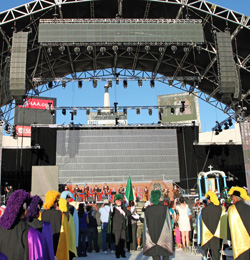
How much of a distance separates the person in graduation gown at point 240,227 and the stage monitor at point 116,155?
1931 centimetres

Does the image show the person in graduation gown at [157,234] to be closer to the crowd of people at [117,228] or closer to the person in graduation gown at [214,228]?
the crowd of people at [117,228]

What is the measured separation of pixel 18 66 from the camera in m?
13.8

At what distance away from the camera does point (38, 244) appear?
2.66 m

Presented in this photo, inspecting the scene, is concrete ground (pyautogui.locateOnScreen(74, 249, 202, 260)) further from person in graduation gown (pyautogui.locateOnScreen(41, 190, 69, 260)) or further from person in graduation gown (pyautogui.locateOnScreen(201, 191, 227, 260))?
person in graduation gown (pyautogui.locateOnScreen(41, 190, 69, 260))

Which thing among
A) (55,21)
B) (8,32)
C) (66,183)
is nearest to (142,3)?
(55,21)

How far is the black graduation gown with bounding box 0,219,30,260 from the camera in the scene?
248cm

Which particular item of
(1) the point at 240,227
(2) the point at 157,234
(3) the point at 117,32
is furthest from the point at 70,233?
(3) the point at 117,32

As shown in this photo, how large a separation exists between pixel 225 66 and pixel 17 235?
1368cm

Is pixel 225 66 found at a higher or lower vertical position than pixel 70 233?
higher

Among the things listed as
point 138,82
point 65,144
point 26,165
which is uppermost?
point 138,82

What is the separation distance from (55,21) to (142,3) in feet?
16.1

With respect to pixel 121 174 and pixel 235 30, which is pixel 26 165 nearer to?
pixel 121 174

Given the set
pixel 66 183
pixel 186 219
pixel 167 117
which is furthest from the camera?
pixel 167 117

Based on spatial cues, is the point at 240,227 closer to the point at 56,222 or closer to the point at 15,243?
the point at 56,222
